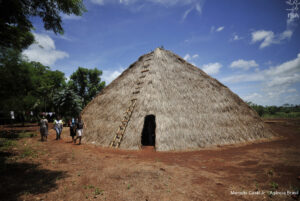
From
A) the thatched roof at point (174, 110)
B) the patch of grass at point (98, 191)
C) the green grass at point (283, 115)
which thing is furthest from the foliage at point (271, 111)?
the patch of grass at point (98, 191)

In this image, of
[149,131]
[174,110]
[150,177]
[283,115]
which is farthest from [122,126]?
[283,115]

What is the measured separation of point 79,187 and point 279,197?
18.5 feet

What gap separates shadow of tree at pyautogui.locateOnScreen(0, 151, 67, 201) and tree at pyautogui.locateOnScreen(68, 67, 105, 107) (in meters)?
33.2

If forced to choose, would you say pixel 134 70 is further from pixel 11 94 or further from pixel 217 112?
pixel 11 94

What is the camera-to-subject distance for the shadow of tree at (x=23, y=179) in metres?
3.92

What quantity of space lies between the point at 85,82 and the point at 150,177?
122ft

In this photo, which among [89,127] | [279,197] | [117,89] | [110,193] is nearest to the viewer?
[279,197]

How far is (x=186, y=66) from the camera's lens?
13320 millimetres

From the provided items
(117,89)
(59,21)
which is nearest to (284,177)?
(59,21)

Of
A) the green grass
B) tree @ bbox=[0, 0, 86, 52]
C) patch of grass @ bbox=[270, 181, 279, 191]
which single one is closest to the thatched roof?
patch of grass @ bbox=[270, 181, 279, 191]

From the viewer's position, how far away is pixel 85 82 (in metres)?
36.7

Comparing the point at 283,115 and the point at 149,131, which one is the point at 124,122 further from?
the point at 283,115

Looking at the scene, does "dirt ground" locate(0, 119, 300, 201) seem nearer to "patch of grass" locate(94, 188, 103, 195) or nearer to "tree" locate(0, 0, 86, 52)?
"patch of grass" locate(94, 188, 103, 195)

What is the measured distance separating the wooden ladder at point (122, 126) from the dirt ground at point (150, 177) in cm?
138
